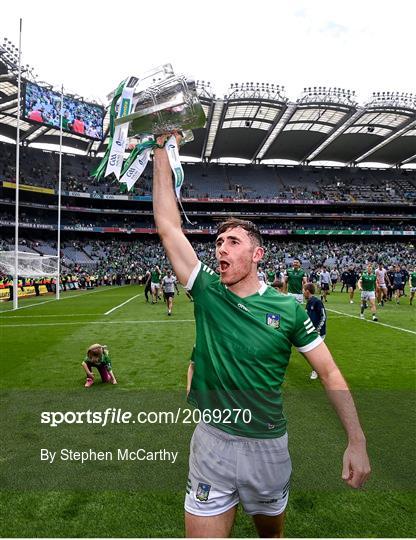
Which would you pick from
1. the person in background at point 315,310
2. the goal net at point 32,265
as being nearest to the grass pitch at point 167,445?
the person in background at point 315,310

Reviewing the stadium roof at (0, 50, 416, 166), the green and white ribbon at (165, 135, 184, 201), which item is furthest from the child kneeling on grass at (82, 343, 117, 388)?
the stadium roof at (0, 50, 416, 166)

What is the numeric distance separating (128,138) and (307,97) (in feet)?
154

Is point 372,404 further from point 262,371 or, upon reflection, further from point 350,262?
point 350,262

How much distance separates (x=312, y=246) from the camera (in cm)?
6394

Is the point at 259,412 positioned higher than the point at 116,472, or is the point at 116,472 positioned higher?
the point at 259,412

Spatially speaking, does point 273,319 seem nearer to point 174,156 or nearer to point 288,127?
point 174,156

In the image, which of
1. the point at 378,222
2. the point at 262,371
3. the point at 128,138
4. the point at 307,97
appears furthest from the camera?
the point at 378,222

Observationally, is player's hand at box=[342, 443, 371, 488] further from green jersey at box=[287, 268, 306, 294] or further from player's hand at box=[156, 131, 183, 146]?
green jersey at box=[287, 268, 306, 294]

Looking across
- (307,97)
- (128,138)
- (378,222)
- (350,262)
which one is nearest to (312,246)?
(350,262)

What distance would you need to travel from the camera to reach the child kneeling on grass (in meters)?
7.26

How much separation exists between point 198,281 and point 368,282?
48.2ft

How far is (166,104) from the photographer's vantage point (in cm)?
260

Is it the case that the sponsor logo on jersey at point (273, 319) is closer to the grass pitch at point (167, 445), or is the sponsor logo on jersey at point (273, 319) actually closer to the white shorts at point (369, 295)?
the grass pitch at point (167, 445)

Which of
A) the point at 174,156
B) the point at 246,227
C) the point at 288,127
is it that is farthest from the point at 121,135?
the point at 288,127
